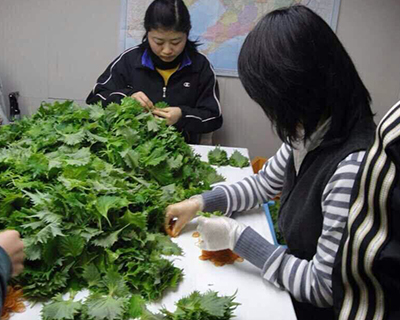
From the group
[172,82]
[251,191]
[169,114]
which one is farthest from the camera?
[172,82]

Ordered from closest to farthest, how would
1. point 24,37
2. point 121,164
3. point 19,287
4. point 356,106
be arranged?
point 19,287, point 356,106, point 121,164, point 24,37

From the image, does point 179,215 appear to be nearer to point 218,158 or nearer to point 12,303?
point 12,303

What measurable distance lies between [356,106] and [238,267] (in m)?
0.52

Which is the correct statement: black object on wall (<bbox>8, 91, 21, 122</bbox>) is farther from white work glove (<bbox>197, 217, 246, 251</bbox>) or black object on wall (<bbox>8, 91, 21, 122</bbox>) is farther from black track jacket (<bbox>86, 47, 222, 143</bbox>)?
white work glove (<bbox>197, 217, 246, 251</bbox>)

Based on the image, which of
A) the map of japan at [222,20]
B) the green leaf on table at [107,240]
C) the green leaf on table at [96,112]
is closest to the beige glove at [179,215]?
the green leaf on table at [107,240]

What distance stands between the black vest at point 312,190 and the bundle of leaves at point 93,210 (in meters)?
0.32

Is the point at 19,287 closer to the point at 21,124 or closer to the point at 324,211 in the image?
the point at 324,211

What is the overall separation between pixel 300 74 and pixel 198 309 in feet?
1.92

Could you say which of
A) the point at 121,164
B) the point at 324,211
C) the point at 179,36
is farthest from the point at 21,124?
the point at 324,211

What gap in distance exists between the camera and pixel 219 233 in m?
1.12

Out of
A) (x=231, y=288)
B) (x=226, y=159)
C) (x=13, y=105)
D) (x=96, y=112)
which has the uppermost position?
(x=96, y=112)

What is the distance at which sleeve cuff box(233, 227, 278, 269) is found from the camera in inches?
42.1

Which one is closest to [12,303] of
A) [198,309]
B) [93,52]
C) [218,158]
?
[198,309]

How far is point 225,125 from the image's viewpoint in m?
3.24
